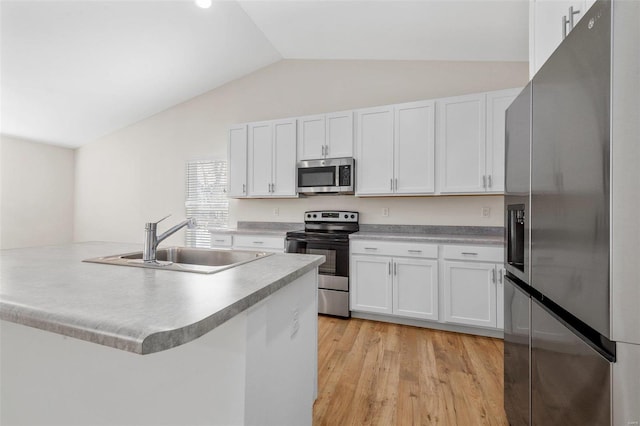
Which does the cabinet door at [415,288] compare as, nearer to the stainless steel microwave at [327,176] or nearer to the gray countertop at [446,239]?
the gray countertop at [446,239]

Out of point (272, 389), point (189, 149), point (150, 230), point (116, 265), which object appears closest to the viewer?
point (272, 389)

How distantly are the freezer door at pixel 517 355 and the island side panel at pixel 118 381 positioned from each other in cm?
117

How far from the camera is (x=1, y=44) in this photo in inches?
123

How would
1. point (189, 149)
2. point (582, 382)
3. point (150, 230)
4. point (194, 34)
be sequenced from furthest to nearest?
point (189, 149), point (194, 34), point (150, 230), point (582, 382)

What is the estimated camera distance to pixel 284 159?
382 cm

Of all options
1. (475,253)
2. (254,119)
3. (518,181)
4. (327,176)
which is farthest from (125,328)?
(254,119)

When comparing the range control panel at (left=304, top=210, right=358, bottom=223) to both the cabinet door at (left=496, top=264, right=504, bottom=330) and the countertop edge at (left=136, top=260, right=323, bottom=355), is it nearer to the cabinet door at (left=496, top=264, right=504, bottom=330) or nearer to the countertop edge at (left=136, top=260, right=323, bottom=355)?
the cabinet door at (left=496, top=264, right=504, bottom=330)

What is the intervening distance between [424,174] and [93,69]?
416 cm

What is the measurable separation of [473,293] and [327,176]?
76.5 inches

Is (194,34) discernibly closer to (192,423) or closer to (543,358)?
(192,423)

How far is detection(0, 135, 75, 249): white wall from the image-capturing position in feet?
15.8

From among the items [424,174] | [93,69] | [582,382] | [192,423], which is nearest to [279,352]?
[192,423]

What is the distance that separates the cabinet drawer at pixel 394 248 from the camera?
9.55 feet

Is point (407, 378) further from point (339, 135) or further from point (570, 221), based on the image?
point (339, 135)
